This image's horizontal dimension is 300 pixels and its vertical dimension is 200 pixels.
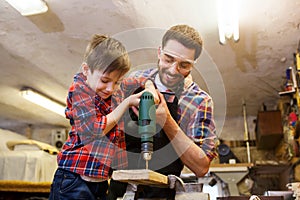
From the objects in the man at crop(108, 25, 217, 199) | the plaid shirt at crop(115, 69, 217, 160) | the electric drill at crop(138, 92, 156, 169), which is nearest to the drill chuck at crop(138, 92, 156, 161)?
the electric drill at crop(138, 92, 156, 169)

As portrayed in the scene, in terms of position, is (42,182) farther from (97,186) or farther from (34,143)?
(97,186)

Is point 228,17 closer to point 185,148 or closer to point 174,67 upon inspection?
point 174,67

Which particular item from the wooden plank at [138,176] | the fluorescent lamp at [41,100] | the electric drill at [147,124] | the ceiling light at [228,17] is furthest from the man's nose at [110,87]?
the fluorescent lamp at [41,100]

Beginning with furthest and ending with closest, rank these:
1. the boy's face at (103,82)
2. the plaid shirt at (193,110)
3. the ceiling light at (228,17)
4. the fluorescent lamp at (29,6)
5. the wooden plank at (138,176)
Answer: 1. the fluorescent lamp at (29,6)
2. the ceiling light at (228,17)
3. the plaid shirt at (193,110)
4. the boy's face at (103,82)
5. the wooden plank at (138,176)

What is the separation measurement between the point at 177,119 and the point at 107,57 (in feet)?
1.25

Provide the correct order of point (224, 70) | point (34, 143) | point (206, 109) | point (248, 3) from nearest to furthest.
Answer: point (206, 109) → point (248, 3) → point (224, 70) → point (34, 143)

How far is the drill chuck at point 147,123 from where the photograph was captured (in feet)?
3.29

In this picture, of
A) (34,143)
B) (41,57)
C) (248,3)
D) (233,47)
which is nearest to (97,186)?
(248,3)

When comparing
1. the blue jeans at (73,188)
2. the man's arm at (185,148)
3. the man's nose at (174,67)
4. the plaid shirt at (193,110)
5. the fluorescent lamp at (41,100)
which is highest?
the fluorescent lamp at (41,100)

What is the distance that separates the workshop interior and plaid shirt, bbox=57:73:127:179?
0.50 ft

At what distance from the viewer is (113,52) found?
1.22 m

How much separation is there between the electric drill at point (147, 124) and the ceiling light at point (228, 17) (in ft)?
4.23

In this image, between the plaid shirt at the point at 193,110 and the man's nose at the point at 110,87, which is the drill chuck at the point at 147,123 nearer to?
the man's nose at the point at 110,87

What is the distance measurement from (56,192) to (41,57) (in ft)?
7.51
